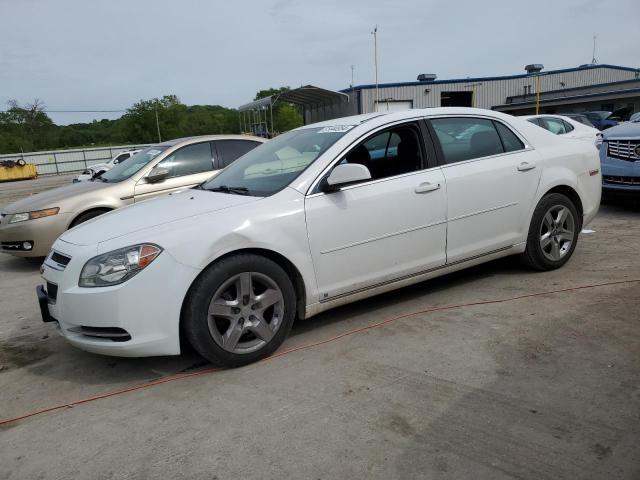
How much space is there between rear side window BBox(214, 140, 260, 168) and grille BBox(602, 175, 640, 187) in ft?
17.1

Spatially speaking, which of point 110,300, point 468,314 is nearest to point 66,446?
point 110,300

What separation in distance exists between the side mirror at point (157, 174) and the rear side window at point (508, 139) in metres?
4.27

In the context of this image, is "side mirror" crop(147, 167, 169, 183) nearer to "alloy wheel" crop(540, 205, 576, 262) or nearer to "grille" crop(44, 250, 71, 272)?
"grille" crop(44, 250, 71, 272)

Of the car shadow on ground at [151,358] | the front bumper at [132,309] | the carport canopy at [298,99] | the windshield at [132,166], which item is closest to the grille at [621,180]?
the car shadow on ground at [151,358]

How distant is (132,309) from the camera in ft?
10.2

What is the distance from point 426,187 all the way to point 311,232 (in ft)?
3.44

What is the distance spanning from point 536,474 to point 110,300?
243 cm

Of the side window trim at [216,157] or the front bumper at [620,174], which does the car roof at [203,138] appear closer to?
the side window trim at [216,157]

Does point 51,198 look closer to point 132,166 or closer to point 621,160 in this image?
point 132,166

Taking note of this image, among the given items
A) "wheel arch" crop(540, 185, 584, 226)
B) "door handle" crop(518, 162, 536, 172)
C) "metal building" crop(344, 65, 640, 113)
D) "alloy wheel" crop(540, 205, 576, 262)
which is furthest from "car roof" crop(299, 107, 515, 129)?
"metal building" crop(344, 65, 640, 113)

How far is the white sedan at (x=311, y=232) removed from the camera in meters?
3.18

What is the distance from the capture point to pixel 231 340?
3.32 metres

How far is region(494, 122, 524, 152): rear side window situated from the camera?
4586 millimetres

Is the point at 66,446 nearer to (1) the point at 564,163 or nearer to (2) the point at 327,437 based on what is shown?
(2) the point at 327,437
